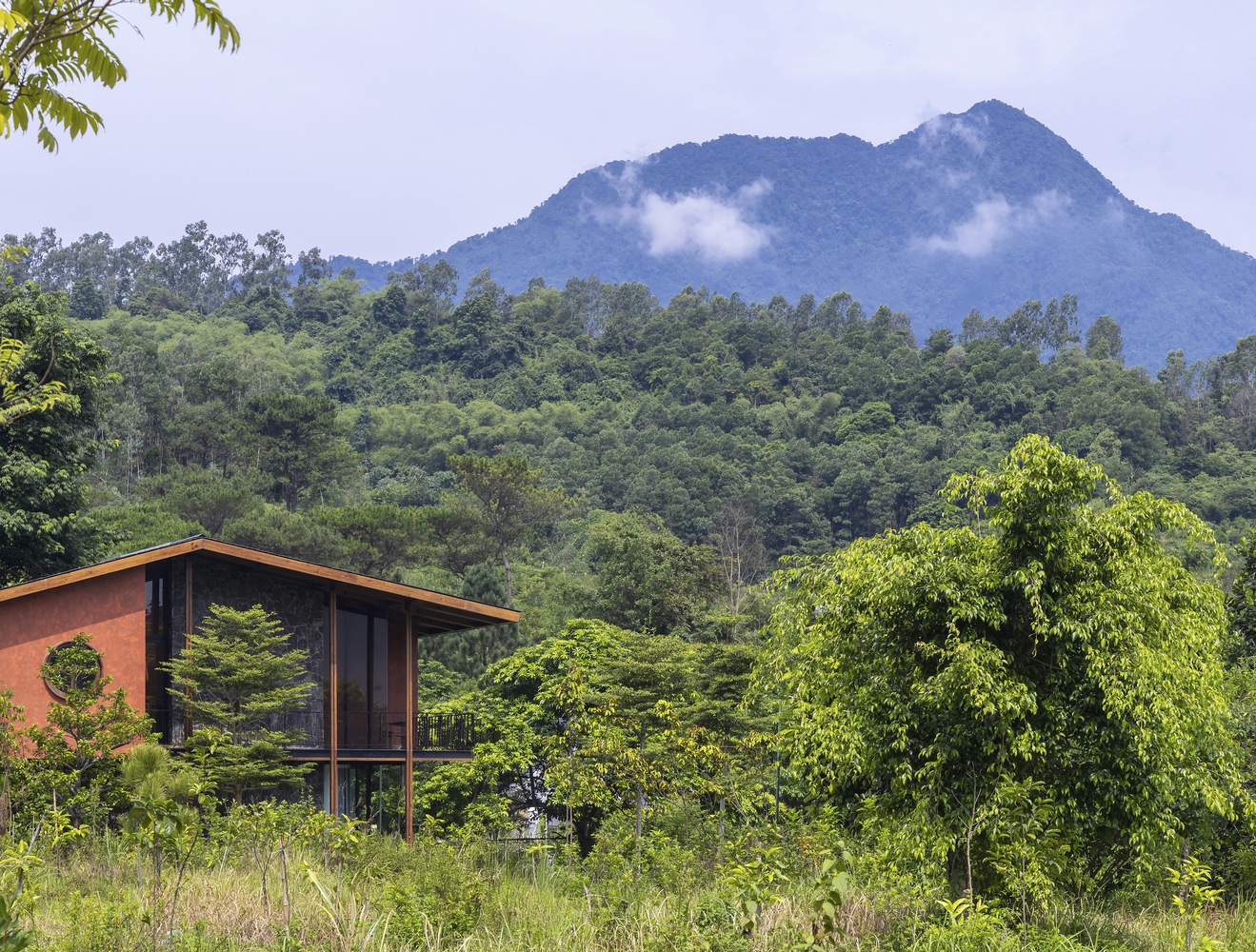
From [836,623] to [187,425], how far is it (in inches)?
2183

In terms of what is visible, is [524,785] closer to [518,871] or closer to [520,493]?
[518,871]

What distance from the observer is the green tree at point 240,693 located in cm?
1814

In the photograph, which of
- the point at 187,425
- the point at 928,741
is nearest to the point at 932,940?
the point at 928,741

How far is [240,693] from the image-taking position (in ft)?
62.3

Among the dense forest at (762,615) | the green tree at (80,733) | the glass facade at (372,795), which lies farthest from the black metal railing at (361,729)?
the dense forest at (762,615)

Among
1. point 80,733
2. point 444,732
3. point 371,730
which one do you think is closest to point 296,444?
point 444,732

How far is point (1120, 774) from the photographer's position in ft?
33.3

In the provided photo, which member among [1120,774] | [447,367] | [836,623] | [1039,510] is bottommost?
[1120,774]

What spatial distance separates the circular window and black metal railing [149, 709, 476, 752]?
125cm

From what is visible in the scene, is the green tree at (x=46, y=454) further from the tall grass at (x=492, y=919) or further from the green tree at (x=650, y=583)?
the tall grass at (x=492, y=919)

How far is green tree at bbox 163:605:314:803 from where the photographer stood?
18.1 m

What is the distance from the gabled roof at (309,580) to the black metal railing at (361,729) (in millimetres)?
2019

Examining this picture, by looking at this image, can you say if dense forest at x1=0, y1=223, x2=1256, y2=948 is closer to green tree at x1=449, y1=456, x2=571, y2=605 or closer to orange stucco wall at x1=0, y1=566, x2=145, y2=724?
green tree at x1=449, y1=456, x2=571, y2=605

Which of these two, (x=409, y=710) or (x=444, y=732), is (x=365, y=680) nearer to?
(x=409, y=710)
